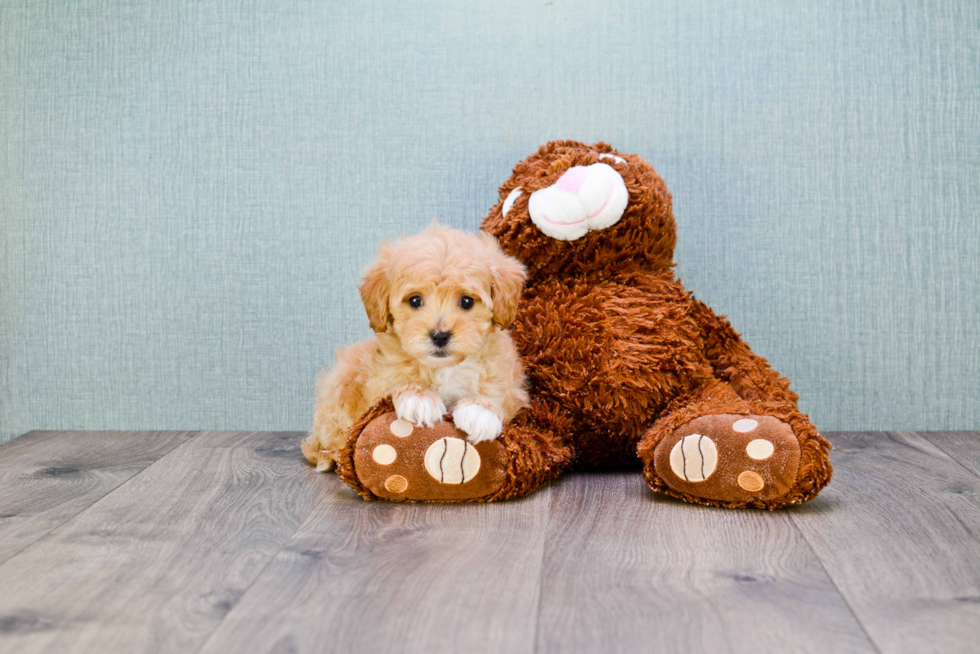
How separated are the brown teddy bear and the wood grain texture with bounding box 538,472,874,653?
0.27 feet

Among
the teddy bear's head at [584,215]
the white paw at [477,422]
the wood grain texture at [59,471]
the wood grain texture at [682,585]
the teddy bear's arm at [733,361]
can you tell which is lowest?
the wood grain texture at [682,585]

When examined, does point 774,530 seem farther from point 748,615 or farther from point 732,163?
point 732,163

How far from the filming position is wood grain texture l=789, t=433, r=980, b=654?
917mm

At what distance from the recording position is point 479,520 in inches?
50.9

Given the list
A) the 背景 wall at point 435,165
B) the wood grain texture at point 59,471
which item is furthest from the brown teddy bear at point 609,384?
the wood grain texture at point 59,471

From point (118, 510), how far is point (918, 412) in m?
1.72

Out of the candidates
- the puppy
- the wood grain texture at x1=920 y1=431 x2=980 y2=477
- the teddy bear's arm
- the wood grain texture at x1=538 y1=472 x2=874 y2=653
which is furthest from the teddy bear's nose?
the wood grain texture at x1=920 y1=431 x2=980 y2=477

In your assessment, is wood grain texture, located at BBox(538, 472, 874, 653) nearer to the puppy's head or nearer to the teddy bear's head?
the puppy's head

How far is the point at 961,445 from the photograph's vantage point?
1.79 m

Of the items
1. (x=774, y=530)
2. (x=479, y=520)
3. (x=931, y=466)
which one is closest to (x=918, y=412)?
(x=931, y=466)

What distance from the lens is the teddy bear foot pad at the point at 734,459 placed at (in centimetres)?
129

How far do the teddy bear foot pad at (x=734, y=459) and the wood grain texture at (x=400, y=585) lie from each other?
9.5 inches

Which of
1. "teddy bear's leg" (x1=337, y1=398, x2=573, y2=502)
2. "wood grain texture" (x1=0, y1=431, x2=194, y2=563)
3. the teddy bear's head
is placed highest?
the teddy bear's head

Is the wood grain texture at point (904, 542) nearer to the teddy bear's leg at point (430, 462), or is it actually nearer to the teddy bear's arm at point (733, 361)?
the teddy bear's arm at point (733, 361)
